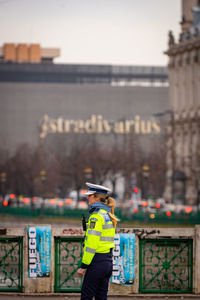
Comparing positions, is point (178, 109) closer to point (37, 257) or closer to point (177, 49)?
point (177, 49)

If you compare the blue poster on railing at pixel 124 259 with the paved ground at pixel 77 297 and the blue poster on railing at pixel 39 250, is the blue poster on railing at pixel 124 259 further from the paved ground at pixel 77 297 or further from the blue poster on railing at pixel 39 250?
the blue poster on railing at pixel 39 250

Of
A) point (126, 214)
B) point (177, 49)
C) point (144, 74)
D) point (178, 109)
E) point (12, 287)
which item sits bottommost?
point (12, 287)

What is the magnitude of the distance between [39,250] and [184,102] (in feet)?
237

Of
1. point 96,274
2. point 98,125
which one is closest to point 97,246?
point 96,274

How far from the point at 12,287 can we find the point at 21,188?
74.7 meters

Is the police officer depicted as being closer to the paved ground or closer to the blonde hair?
the blonde hair

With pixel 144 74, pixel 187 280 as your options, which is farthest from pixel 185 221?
pixel 144 74

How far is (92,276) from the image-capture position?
30.8 feet

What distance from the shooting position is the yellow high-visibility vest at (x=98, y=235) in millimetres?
9289

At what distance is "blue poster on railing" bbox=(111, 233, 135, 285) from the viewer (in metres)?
12.8

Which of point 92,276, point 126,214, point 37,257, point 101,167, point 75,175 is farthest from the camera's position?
point 101,167

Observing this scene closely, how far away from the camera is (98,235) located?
9.34m

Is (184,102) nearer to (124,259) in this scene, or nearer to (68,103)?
(68,103)

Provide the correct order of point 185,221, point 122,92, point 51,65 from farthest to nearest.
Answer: point 51,65, point 122,92, point 185,221
